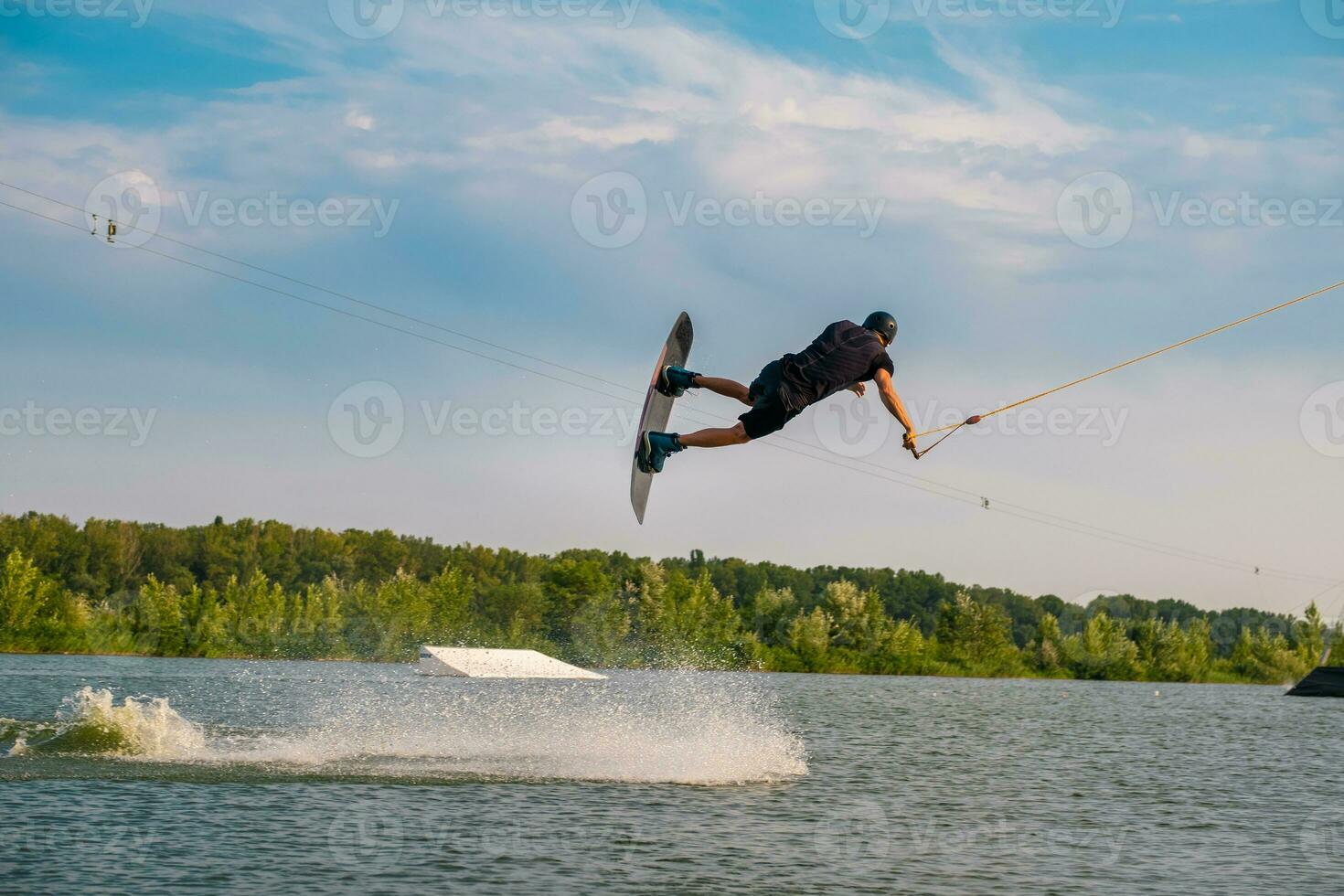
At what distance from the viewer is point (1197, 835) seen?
17984 millimetres

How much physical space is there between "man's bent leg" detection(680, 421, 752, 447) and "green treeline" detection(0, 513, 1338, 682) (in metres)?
73.3

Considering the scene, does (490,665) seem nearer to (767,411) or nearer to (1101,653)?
(1101,653)

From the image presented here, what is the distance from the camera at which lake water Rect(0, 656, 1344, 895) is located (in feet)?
43.7

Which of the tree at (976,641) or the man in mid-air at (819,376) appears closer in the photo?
the man in mid-air at (819,376)

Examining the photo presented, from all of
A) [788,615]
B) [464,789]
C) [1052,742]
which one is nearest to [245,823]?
[464,789]

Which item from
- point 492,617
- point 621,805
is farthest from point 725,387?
point 492,617

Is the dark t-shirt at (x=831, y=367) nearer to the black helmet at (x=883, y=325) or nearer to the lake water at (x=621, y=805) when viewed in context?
the black helmet at (x=883, y=325)

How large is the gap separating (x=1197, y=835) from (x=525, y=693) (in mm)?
35014

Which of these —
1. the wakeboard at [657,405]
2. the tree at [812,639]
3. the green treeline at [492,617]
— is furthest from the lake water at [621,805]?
the tree at [812,639]

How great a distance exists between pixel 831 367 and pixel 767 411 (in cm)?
77

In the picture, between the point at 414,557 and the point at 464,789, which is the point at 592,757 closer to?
the point at 464,789

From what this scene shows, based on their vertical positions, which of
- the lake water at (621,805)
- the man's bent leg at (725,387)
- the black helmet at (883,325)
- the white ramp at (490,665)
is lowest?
the white ramp at (490,665)

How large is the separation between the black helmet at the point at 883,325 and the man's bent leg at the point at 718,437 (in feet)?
5.47

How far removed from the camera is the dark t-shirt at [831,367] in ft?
39.9
